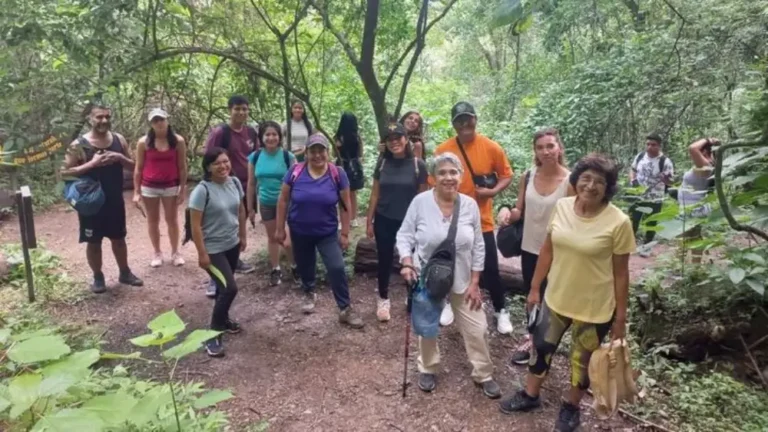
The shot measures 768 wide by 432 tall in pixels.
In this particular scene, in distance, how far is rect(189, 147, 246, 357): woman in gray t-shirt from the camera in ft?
13.0

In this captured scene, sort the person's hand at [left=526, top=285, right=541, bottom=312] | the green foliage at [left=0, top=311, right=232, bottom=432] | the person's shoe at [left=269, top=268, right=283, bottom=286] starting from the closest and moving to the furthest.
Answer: the green foliage at [left=0, top=311, right=232, bottom=432] → the person's hand at [left=526, top=285, right=541, bottom=312] → the person's shoe at [left=269, top=268, right=283, bottom=286]

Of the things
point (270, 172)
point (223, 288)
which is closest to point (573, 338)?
point (223, 288)

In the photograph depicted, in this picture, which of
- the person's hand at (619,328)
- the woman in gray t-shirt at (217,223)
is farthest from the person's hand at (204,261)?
the person's hand at (619,328)

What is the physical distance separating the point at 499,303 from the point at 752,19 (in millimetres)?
6093

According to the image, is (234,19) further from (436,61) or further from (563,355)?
(436,61)

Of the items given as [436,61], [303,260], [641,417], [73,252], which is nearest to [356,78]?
[73,252]

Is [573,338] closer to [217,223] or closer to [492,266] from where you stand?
[492,266]

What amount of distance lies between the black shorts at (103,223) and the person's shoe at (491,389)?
3735 millimetres

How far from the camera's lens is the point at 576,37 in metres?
12.4

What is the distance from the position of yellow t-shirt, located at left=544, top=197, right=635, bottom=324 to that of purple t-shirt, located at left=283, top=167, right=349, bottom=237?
2035 millimetres

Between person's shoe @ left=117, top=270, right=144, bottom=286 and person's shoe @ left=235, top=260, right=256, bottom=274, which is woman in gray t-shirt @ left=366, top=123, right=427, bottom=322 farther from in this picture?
person's shoe @ left=117, top=270, right=144, bottom=286

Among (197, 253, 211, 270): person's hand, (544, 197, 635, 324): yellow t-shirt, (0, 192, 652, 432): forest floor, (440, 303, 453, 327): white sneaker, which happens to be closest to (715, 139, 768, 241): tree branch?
(544, 197, 635, 324): yellow t-shirt

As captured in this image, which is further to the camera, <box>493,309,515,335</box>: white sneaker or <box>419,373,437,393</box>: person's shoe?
<box>493,309,515,335</box>: white sneaker

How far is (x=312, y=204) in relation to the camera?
435 cm
